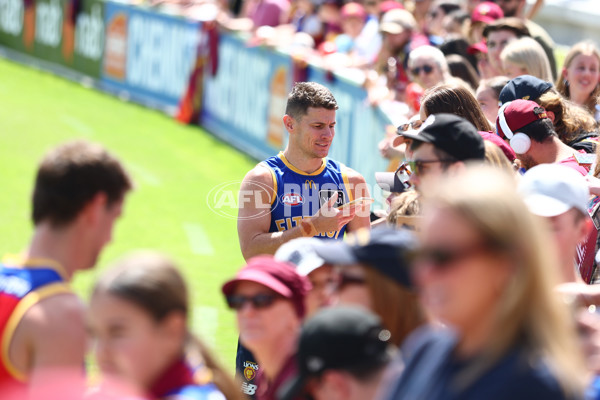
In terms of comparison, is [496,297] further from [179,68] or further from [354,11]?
[179,68]

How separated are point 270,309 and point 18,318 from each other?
930mm

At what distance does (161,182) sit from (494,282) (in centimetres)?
1216

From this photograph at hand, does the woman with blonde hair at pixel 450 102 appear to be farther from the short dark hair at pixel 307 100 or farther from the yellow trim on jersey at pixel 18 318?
the yellow trim on jersey at pixel 18 318

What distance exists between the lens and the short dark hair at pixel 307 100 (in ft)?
18.6

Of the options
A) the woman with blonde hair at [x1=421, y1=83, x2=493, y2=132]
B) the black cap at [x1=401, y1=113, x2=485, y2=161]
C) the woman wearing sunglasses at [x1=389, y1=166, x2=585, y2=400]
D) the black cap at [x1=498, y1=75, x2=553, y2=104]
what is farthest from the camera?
the black cap at [x1=498, y1=75, x2=553, y2=104]

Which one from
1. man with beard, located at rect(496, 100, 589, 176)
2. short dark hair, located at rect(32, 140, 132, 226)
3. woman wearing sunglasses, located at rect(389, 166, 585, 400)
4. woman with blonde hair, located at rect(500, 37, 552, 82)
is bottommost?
woman with blonde hair, located at rect(500, 37, 552, 82)

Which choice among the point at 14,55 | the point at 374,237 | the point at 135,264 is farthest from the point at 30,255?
the point at 14,55

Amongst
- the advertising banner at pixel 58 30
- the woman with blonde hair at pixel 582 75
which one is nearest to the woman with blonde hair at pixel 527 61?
the woman with blonde hair at pixel 582 75

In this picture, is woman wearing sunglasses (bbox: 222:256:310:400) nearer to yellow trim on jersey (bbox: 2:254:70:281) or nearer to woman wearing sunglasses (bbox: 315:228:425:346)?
woman wearing sunglasses (bbox: 315:228:425:346)

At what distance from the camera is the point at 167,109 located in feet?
65.0

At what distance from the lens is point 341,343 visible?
2.74 meters

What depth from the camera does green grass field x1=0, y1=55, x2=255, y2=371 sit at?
980 centimetres

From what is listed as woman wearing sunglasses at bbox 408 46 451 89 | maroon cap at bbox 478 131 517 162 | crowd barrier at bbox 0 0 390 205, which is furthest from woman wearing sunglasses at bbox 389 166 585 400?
crowd barrier at bbox 0 0 390 205

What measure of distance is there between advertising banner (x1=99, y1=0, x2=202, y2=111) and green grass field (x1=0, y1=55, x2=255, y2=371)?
0.57m
